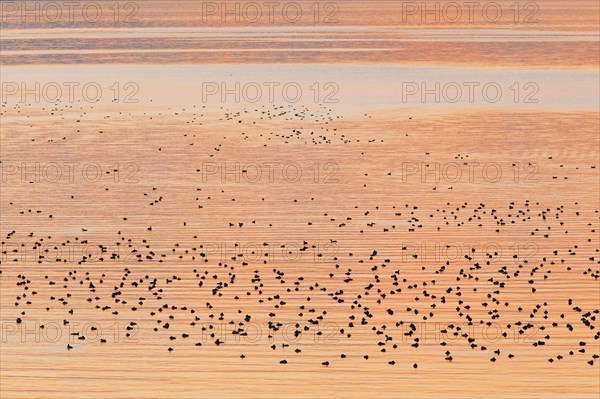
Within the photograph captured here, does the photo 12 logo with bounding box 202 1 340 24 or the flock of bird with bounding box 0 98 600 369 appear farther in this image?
the photo 12 logo with bounding box 202 1 340 24

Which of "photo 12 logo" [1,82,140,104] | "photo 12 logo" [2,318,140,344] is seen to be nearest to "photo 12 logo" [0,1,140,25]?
"photo 12 logo" [1,82,140,104]

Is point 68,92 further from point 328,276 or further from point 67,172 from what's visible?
point 328,276

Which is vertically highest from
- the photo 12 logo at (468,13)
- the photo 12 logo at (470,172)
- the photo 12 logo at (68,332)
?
the photo 12 logo at (468,13)

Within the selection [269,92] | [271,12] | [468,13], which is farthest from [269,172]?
[271,12]

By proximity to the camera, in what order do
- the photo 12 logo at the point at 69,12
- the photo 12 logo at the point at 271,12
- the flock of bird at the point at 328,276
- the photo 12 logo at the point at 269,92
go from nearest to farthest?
1. the flock of bird at the point at 328,276
2. the photo 12 logo at the point at 269,92
3. the photo 12 logo at the point at 271,12
4. the photo 12 logo at the point at 69,12

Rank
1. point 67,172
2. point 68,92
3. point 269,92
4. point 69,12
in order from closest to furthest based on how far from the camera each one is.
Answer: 1. point 67,172
2. point 269,92
3. point 68,92
4. point 69,12

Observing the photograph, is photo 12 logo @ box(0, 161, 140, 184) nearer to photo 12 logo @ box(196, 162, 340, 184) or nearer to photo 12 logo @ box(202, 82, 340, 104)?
photo 12 logo @ box(196, 162, 340, 184)

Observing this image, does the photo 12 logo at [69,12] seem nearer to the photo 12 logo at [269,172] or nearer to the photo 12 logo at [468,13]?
the photo 12 logo at [468,13]

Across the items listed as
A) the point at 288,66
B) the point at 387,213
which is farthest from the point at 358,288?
the point at 288,66

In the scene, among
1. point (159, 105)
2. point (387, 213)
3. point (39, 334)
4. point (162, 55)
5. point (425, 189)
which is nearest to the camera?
point (39, 334)

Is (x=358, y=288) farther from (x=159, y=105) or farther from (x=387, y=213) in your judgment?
(x=159, y=105)

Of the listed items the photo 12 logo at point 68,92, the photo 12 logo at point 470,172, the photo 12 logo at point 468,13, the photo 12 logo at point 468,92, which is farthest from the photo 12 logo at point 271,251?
the photo 12 logo at point 468,13
